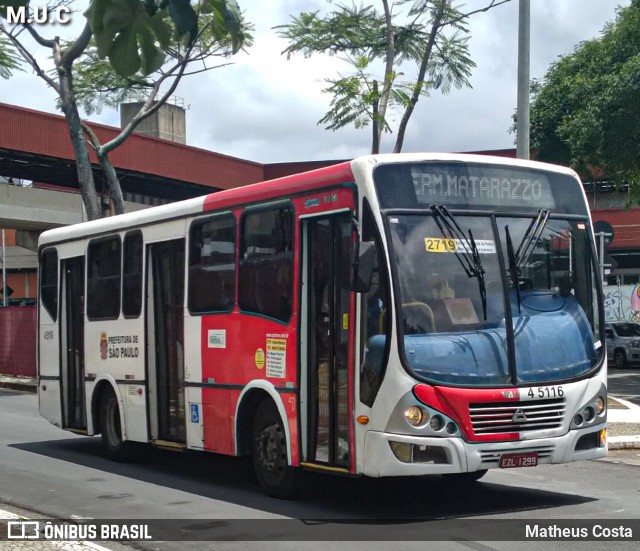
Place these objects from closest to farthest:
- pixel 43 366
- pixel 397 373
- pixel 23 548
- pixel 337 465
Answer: pixel 23 548 → pixel 397 373 → pixel 337 465 → pixel 43 366

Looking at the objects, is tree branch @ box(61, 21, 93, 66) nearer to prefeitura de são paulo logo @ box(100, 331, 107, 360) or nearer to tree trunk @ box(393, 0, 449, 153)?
prefeitura de são paulo logo @ box(100, 331, 107, 360)

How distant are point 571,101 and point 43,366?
1945 cm

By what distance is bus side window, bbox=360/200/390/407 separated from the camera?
8773 mm

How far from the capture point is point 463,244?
9.18 metres

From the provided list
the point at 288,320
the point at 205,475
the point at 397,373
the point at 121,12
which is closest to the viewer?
the point at 121,12

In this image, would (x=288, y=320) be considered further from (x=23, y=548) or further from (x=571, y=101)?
(x=571, y=101)

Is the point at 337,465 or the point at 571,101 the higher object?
the point at 571,101

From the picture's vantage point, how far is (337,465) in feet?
30.3

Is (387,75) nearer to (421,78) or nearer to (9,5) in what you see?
(421,78)

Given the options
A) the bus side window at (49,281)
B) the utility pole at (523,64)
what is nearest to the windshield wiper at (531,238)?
the utility pole at (523,64)

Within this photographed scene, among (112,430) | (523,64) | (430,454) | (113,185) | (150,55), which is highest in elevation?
(523,64)

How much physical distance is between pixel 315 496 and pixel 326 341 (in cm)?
181

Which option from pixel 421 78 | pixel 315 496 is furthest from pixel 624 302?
pixel 315 496

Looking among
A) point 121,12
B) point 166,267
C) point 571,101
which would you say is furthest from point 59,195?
point 121,12
